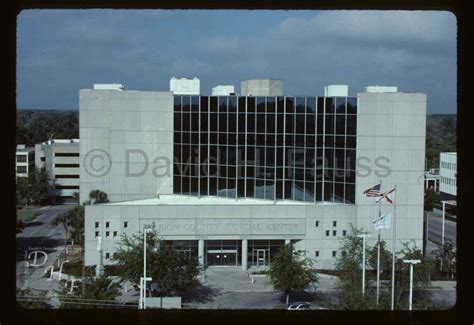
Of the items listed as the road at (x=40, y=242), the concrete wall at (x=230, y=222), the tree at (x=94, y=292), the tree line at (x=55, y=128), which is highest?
the tree line at (x=55, y=128)

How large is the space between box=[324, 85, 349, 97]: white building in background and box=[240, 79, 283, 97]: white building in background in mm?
943

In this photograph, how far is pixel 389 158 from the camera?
12055 mm

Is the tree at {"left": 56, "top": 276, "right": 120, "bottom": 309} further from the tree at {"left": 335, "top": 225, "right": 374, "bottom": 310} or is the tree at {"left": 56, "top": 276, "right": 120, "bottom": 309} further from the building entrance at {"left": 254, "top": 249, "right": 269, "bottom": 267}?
the building entrance at {"left": 254, "top": 249, "right": 269, "bottom": 267}

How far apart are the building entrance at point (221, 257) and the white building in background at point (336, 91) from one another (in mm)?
3609

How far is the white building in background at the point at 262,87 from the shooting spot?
12.7 meters

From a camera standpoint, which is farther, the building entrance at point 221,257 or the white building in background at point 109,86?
the white building in background at point 109,86

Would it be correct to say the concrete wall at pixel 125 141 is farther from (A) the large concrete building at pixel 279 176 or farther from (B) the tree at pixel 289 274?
(B) the tree at pixel 289 274

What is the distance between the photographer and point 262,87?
510 inches

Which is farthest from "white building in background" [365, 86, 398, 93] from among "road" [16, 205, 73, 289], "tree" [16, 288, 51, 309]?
"tree" [16, 288, 51, 309]

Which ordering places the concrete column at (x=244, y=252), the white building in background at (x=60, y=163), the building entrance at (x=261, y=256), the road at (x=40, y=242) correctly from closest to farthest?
the road at (x=40, y=242)
the concrete column at (x=244, y=252)
the building entrance at (x=261, y=256)
the white building in background at (x=60, y=163)

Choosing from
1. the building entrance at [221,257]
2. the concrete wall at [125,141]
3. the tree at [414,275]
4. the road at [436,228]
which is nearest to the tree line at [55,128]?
the concrete wall at [125,141]
